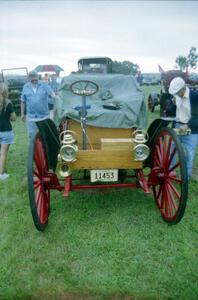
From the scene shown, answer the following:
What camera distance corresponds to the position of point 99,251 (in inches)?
135

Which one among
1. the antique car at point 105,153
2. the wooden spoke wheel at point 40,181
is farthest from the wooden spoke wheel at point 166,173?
the wooden spoke wheel at point 40,181

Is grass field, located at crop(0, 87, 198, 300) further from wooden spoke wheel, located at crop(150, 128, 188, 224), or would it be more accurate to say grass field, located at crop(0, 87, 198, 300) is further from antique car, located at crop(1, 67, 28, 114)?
antique car, located at crop(1, 67, 28, 114)

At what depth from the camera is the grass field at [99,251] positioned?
2.83m

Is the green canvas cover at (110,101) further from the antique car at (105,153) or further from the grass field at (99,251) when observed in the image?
the grass field at (99,251)

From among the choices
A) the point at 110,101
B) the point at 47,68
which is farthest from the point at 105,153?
the point at 47,68

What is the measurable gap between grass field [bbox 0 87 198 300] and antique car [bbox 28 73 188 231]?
249 millimetres

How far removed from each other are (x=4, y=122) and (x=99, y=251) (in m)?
3.17

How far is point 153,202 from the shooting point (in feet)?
15.3

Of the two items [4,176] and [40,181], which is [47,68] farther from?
[40,181]

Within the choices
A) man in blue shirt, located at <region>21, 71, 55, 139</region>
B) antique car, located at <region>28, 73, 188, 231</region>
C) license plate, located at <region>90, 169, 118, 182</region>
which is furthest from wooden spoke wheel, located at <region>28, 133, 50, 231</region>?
man in blue shirt, located at <region>21, 71, 55, 139</region>

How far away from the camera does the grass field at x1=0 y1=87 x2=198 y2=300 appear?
2.83 meters

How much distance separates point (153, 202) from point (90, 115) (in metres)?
1.55

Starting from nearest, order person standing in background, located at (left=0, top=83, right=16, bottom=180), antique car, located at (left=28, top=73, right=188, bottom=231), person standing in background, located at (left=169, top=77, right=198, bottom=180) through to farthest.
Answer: antique car, located at (left=28, top=73, right=188, bottom=231) < person standing in background, located at (left=169, top=77, right=198, bottom=180) < person standing in background, located at (left=0, top=83, right=16, bottom=180)

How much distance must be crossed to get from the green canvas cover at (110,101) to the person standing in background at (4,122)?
0.90 meters
